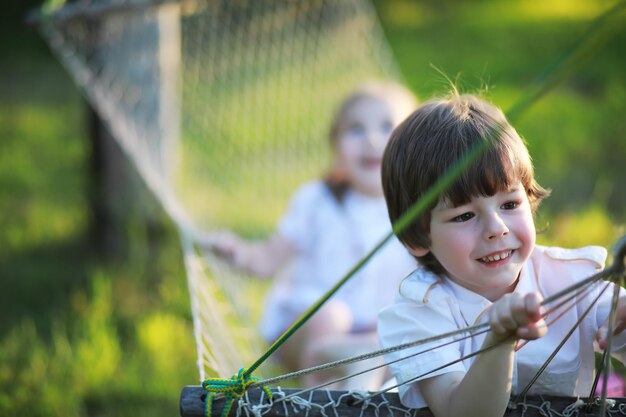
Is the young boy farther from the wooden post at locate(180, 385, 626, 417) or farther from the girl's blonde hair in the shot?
the girl's blonde hair

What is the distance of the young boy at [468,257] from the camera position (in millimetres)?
1092

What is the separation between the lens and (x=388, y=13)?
16.6 feet

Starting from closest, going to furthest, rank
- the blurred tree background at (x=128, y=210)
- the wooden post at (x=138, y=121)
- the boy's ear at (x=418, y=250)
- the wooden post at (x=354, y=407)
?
1. the wooden post at (x=354, y=407)
2. the boy's ear at (x=418, y=250)
3. the blurred tree background at (x=128, y=210)
4. the wooden post at (x=138, y=121)

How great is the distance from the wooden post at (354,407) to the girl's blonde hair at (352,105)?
45.4 inches

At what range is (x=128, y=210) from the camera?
9.05 ft

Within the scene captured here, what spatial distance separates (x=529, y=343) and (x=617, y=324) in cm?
12

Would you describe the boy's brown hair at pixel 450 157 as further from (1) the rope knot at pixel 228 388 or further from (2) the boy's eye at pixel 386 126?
(2) the boy's eye at pixel 386 126

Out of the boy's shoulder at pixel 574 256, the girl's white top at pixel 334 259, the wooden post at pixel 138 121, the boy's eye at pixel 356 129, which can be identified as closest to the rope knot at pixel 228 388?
the boy's shoulder at pixel 574 256

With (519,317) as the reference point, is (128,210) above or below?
above

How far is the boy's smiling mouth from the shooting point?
1104 millimetres

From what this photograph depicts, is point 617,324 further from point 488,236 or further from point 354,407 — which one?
point 354,407

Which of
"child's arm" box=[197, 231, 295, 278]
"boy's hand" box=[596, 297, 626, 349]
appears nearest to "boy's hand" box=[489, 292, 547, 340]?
"boy's hand" box=[596, 297, 626, 349]

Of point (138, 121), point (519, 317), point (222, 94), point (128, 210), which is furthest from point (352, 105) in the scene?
point (519, 317)

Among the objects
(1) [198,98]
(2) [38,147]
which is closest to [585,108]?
(1) [198,98]
